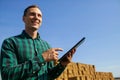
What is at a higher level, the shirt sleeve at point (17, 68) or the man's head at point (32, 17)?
the man's head at point (32, 17)

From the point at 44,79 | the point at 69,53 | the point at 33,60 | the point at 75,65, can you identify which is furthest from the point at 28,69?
the point at 75,65

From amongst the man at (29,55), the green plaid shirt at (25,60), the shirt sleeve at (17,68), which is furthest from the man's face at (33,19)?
the shirt sleeve at (17,68)

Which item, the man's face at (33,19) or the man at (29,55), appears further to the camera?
the man's face at (33,19)

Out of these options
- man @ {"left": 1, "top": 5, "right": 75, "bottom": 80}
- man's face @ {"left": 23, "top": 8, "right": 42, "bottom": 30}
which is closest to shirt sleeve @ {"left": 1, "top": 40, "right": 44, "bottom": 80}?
man @ {"left": 1, "top": 5, "right": 75, "bottom": 80}

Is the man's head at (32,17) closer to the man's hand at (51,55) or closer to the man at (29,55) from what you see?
the man at (29,55)

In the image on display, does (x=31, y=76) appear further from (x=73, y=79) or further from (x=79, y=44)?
(x=73, y=79)

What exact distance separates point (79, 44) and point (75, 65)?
10722mm

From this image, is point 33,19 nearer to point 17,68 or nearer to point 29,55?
point 29,55

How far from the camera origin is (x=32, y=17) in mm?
2736

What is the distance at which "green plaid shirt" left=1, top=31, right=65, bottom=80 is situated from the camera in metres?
2.31

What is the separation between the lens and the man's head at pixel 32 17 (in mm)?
2719

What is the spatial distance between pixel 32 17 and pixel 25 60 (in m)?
0.55

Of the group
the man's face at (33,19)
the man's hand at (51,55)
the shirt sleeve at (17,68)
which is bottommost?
the shirt sleeve at (17,68)

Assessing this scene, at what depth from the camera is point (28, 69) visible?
2312 millimetres
